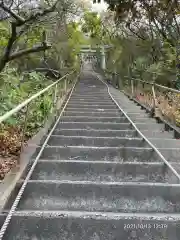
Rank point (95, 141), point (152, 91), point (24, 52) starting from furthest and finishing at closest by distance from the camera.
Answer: point (152, 91) → point (24, 52) → point (95, 141)

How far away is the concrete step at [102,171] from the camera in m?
4.15

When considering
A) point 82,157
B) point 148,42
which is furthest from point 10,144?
point 148,42

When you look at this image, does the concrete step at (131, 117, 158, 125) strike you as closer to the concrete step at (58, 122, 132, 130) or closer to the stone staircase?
the concrete step at (58, 122, 132, 130)

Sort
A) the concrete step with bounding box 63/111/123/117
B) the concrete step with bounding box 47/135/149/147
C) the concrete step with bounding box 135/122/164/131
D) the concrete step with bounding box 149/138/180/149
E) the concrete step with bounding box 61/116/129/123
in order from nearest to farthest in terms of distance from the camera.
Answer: the concrete step with bounding box 149/138/180/149 < the concrete step with bounding box 47/135/149/147 < the concrete step with bounding box 135/122/164/131 < the concrete step with bounding box 61/116/129/123 < the concrete step with bounding box 63/111/123/117

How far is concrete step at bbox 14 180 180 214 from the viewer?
3.36 metres

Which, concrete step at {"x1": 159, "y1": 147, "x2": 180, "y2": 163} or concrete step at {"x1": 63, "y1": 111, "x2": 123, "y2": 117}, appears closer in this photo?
concrete step at {"x1": 159, "y1": 147, "x2": 180, "y2": 163}

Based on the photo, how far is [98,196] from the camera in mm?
3498

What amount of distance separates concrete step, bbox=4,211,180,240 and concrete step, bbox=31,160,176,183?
1287 millimetres

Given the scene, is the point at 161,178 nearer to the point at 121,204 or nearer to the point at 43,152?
the point at 121,204

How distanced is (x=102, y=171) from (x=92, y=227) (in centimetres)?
148

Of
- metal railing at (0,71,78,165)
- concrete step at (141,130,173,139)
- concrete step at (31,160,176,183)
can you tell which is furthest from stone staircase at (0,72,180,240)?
concrete step at (141,130,173,139)

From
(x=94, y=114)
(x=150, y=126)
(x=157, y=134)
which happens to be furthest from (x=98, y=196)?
(x=94, y=114)

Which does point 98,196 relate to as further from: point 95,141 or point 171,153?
point 95,141

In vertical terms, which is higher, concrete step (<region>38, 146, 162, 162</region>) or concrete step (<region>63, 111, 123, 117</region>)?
concrete step (<region>38, 146, 162, 162</region>)
